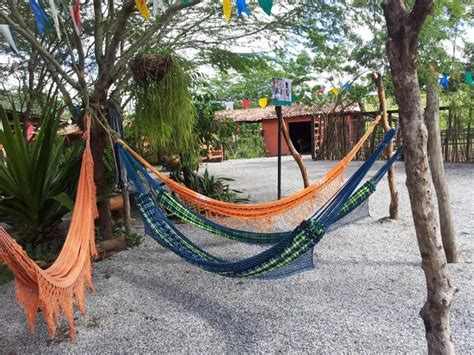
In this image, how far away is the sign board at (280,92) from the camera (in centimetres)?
320

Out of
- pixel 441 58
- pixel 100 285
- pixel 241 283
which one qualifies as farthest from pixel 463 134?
pixel 100 285

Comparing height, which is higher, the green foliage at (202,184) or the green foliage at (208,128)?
the green foliage at (208,128)

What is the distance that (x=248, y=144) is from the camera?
43.2ft

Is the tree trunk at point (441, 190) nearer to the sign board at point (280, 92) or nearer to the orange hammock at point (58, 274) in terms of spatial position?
the sign board at point (280, 92)

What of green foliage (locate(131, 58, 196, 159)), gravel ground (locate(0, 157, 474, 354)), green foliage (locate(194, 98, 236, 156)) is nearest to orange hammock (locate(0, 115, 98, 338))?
gravel ground (locate(0, 157, 474, 354))

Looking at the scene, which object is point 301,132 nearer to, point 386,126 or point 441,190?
point 386,126

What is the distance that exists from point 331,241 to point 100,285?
1579 millimetres

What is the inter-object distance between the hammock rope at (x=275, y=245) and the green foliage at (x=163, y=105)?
61 cm

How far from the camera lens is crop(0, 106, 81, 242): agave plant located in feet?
8.54

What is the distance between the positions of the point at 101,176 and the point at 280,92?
5.17ft

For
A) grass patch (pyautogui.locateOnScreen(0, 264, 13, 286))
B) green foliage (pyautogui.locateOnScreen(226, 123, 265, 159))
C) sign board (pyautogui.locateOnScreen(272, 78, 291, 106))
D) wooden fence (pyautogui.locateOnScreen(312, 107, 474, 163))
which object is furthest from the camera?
green foliage (pyautogui.locateOnScreen(226, 123, 265, 159))

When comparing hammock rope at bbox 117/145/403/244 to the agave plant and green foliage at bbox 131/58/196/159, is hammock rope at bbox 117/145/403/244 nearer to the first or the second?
green foliage at bbox 131/58/196/159

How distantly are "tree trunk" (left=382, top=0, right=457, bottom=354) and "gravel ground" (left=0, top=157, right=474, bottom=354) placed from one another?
0.37m

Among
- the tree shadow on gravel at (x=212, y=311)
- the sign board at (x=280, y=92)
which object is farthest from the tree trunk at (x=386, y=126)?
the tree shadow on gravel at (x=212, y=311)
